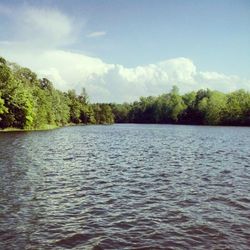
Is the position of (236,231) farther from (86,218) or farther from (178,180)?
(178,180)

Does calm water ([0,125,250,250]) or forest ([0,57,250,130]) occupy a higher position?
forest ([0,57,250,130])

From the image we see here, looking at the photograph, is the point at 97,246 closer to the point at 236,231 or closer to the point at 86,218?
the point at 86,218

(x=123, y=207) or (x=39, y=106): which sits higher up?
(x=39, y=106)

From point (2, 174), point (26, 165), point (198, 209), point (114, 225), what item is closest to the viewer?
point (114, 225)

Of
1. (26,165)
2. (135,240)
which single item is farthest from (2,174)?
(135,240)

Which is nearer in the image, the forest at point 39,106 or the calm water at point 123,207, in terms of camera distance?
the calm water at point 123,207

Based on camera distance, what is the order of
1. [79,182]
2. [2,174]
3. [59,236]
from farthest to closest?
[2,174] < [79,182] < [59,236]

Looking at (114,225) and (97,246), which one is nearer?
(97,246)

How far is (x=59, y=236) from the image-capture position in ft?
46.1

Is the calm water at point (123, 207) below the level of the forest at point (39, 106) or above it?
below

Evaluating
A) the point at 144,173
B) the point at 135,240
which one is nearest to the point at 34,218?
the point at 135,240

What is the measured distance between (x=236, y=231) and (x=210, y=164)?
68.3ft

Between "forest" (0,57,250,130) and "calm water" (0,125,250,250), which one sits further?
"forest" (0,57,250,130)

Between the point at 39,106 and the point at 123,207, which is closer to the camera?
the point at 123,207
